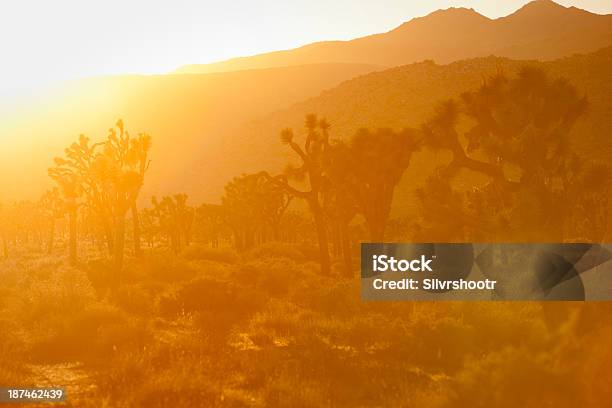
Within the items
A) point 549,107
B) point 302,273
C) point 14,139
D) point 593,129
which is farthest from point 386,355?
point 14,139

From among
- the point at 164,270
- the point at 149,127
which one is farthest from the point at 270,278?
the point at 149,127

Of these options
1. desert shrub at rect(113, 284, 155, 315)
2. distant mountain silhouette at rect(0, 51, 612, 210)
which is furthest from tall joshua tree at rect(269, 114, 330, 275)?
desert shrub at rect(113, 284, 155, 315)

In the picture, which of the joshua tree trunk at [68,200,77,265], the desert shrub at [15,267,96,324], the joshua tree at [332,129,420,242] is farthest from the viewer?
the joshua tree trunk at [68,200,77,265]

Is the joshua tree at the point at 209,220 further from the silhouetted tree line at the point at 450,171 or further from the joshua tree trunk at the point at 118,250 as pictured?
the joshua tree trunk at the point at 118,250

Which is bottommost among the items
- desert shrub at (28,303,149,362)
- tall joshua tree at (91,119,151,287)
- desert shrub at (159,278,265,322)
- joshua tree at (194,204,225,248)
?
joshua tree at (194,204,225,248)

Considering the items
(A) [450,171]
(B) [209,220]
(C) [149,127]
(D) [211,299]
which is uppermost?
(C) [149,127]

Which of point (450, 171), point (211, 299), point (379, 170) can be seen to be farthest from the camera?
point (379, 170)

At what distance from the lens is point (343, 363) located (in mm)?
A: 10617

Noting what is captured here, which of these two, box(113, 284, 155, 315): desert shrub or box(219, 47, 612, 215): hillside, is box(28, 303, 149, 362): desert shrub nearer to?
box(113, 284, 155, 315): desert shrub

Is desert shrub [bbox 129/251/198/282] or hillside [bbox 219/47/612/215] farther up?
hillside [bbox 219/47/612/215]

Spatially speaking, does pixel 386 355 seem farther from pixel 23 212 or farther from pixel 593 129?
pixel 593 129

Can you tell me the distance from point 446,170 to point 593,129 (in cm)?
6229

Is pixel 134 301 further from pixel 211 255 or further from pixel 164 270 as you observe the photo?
pixel 211 255

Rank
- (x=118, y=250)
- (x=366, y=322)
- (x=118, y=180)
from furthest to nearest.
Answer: (x=118, y=180) < (x=118, y=250) < (x=366, y=322)
